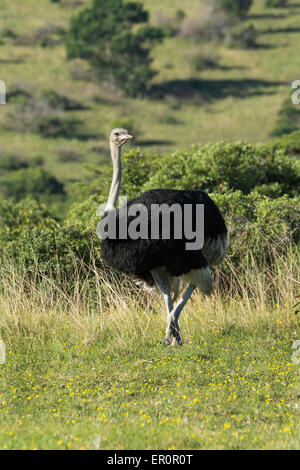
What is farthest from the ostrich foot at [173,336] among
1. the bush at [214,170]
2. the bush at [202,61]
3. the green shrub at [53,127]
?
the bush at [202,61]

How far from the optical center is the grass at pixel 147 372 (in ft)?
15.0

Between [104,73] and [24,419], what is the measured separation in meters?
46.5

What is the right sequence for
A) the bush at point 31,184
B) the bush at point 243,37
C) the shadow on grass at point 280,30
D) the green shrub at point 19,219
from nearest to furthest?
the green shrub at point 19,219 → the bush at point 31,184 → the bush at point 243,37 → the shadow on grass at point 280,30

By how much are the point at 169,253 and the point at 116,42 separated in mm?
45555

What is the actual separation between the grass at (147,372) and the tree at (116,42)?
136 ft

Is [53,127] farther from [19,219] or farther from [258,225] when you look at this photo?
[258,225]

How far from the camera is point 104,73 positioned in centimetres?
4991

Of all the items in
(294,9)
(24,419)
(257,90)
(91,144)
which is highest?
(294,9)

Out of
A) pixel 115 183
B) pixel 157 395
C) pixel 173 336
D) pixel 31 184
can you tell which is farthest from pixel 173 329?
pixel 31 184

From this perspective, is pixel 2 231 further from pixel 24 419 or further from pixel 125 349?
pixel 24 419

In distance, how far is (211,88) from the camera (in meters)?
49.8

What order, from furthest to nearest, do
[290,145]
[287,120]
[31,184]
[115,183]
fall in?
[287,120]
[31,184]
[290,145]
[115,183]

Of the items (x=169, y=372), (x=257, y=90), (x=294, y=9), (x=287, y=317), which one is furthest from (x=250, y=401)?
(x=294, y=9)

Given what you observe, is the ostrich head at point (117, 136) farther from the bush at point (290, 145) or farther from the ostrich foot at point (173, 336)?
the bush at point (290, 145)
